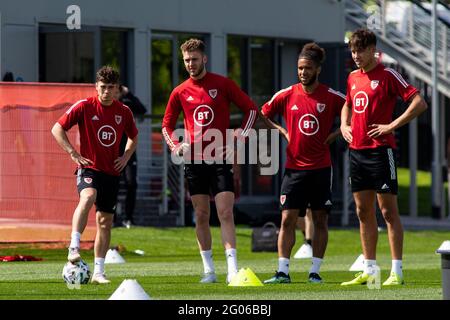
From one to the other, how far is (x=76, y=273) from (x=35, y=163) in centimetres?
715

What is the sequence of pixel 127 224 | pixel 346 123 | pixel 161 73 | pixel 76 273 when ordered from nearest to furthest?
pixel 76 273, pixel 346 123, pixel 127 224, pixel 161 73

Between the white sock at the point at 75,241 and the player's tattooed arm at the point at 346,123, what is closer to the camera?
the white sock at the point at 75,241

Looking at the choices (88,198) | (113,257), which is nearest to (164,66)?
(113,257)

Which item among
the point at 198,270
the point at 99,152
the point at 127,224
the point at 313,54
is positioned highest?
the point at 313,54

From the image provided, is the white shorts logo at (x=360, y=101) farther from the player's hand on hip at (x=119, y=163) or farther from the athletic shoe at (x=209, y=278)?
the player's hand on hip at (x=119, y=163)

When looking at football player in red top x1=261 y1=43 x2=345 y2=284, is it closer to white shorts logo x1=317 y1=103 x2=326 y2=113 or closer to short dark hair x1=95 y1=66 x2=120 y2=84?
white shorts logo x1=317 y1=103 x2=326 y2=113

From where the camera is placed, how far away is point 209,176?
13.2m

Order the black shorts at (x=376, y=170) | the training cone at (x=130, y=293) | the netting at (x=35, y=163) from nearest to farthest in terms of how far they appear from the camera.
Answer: the training cone at (x=130, y=293), the black shorts at (x=376, y=170), the netting at (x=35, y=163)

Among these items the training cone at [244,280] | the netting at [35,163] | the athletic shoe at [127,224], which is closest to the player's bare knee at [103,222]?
the training cone at [244,280]

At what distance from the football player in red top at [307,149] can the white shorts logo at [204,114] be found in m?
0.62

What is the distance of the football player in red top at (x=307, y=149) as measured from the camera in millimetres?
13023

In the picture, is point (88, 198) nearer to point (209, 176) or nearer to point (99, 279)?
point (99, 279)
